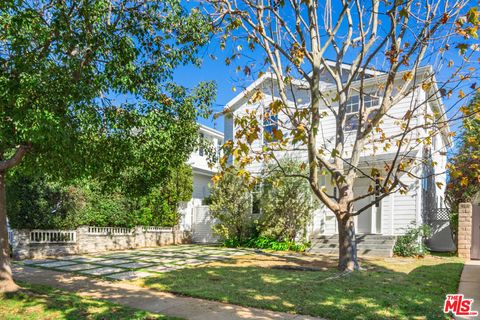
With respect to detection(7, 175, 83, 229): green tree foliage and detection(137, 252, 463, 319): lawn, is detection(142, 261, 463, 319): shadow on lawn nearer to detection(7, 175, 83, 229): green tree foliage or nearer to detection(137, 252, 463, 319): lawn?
detection(137, 252, 463, 319): lawn

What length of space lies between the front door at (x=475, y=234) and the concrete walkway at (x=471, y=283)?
2.14 metres

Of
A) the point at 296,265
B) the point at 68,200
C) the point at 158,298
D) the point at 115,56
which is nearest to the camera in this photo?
the point at 115,56

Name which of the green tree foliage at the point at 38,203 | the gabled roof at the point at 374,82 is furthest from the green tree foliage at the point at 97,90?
the green tree foliage at the point at 38,203

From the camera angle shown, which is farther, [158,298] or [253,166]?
[253,166]

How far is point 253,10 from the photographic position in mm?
9016

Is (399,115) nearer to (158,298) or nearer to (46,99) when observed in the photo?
(158,298)

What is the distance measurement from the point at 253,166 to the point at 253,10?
416 inches

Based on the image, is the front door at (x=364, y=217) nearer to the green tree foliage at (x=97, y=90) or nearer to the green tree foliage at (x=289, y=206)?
the green tree foliage at (x=289, y=206)

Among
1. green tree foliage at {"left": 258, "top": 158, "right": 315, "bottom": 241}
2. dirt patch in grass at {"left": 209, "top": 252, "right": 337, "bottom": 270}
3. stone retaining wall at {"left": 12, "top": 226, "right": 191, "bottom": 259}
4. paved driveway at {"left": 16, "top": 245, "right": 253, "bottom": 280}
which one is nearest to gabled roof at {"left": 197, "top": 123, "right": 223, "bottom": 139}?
stone retaining wall at {"left": 12, "top": 226, "right": 191, "bottom": 259}

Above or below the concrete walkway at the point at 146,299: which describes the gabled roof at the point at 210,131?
above

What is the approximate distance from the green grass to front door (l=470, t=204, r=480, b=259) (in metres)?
11.5

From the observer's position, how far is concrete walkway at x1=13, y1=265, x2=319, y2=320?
19.3 feet

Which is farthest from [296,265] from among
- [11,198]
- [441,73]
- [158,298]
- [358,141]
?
[11,198]

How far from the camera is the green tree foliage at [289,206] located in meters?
16.1
